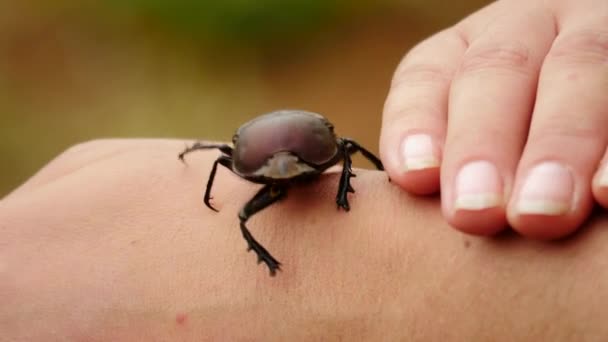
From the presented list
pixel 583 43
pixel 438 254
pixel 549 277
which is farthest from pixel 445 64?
pixel 549 277

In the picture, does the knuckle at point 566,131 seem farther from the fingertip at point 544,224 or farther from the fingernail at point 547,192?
the fingertip at point 544,224

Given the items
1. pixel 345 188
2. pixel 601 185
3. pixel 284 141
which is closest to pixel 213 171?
pixel 284 141

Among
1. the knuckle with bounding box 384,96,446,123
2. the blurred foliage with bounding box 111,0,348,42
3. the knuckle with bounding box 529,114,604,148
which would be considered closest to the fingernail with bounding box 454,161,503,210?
the knuckle with bounding box 529,114,604,148

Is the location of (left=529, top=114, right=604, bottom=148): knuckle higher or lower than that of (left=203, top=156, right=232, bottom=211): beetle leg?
higher

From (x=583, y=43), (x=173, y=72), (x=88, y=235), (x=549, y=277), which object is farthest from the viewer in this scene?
(x=173, y=72)

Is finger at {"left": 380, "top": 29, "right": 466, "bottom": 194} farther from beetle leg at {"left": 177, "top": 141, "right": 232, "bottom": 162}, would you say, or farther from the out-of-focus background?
the out-of-focus background

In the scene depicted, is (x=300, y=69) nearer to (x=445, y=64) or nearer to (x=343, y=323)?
(x=445, y=64)

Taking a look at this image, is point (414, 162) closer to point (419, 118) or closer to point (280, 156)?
point (419, 118)
